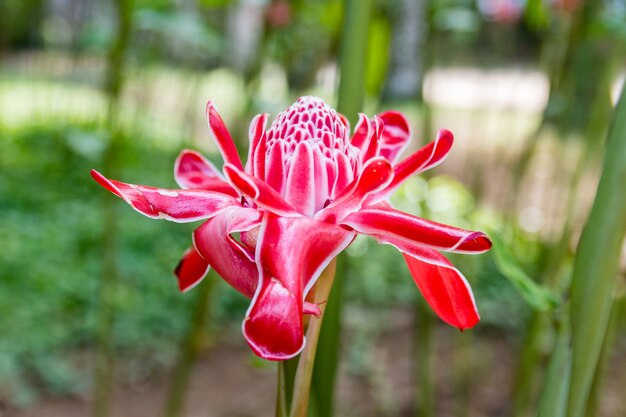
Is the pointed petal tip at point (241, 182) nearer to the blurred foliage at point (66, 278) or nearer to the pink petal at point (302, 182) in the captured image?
the pink petal at point (302, 182)

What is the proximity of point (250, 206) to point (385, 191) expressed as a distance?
0.20 feet

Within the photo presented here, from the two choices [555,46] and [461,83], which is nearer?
[555,46]

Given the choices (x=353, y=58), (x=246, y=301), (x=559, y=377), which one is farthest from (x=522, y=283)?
(x=246, y=301)

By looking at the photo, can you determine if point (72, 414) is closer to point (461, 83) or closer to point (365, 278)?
point (365, 278)

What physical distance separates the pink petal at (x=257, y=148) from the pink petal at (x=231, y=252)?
3 centimetres

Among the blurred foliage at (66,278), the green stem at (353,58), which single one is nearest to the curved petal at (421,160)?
the green stem at (353,58)

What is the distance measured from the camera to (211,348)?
2053 millimetres

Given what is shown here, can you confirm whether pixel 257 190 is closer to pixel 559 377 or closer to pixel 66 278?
pixel 559 377

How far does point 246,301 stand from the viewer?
2412mm

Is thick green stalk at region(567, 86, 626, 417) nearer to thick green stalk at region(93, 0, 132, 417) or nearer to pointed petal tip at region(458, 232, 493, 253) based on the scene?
pointed petal tip at region(458, 232, 493, 253)

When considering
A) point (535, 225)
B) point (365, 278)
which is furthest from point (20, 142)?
point (535, 225)

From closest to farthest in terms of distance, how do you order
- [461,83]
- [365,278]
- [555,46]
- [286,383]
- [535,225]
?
1. [286,383]
2. [555,46]
3. [365,278]
4. [535,225]
5. [461,83]

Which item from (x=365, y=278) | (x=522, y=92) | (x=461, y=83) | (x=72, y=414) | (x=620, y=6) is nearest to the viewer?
(x=620, y=6)

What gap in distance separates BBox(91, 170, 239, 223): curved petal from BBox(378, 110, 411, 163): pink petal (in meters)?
0.11
